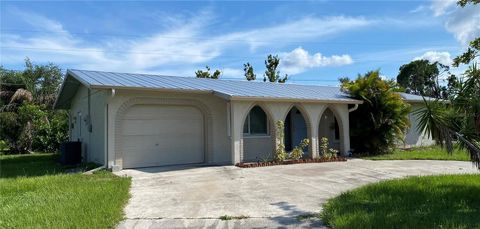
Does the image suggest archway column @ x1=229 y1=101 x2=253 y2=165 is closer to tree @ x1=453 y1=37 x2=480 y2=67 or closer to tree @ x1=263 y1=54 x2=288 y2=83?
tree @ x1=453 y1=37 x2=480 y2=67

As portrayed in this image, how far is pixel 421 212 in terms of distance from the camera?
6516 mm

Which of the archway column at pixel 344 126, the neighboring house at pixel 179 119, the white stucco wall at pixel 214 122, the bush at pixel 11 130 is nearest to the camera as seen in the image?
the white stucco wall at pixel 214 122

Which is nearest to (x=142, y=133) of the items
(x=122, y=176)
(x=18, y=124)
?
(x=122, y=176)

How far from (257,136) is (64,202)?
32.0 feet

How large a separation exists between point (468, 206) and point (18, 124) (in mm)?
24311

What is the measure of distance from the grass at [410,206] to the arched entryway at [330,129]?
949 cm

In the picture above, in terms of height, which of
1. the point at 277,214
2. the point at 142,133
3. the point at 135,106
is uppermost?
the point at 135,106

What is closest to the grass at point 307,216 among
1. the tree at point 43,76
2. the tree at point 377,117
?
the tree at point 377,117

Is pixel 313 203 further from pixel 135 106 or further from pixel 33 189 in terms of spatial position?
pixel 135 106

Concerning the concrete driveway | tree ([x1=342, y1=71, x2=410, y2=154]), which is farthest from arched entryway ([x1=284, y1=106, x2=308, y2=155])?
the concrete driveway

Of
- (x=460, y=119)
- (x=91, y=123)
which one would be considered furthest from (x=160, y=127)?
(x=460, y=119)

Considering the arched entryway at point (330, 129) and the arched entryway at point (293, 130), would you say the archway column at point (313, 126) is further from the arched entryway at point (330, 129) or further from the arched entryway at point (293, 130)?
the arched entryway at point (293, 130)

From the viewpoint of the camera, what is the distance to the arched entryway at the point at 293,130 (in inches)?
767

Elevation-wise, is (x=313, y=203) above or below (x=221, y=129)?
below
